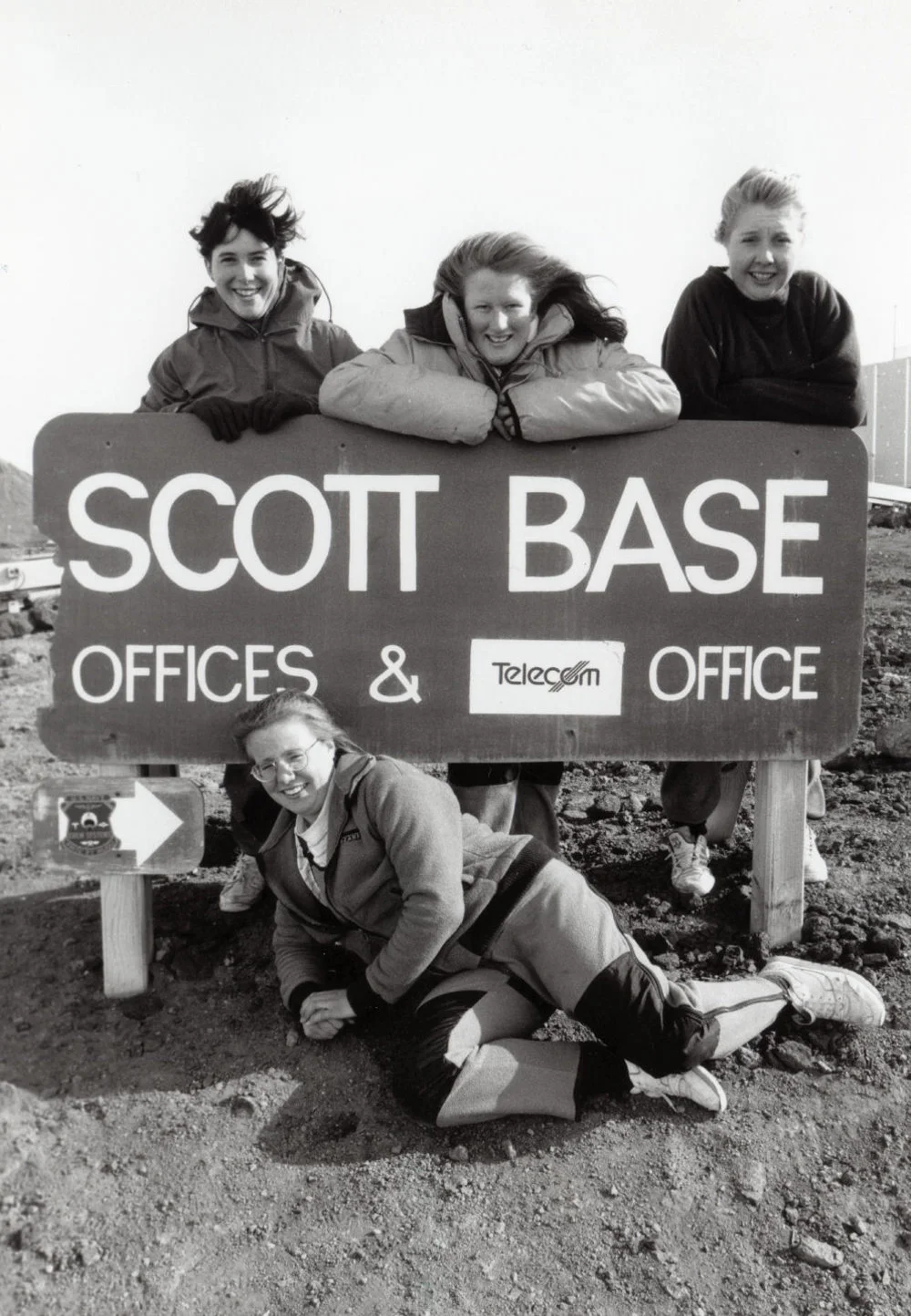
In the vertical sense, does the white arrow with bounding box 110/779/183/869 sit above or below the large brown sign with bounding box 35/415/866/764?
below

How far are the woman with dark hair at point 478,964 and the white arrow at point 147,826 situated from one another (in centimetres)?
37

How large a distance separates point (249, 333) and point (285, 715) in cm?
140

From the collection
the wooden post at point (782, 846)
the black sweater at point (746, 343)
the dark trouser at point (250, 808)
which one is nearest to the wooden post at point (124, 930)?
the dark trouser at point (250, 808)

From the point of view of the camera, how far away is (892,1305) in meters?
2.15

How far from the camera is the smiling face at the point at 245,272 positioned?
340cm

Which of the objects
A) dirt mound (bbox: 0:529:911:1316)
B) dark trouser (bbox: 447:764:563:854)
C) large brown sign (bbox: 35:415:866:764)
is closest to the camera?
dirt mound (bbox: 0:529:911:1316)

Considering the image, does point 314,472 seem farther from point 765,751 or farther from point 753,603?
point 765,751

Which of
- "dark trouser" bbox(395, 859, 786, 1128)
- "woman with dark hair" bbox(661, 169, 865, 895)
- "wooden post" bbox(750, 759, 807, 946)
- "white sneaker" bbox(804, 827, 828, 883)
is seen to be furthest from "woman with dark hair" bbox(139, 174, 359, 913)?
"white sneaker" bbox(804, 827, 828, 883)

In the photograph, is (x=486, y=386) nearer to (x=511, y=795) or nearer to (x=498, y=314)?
(x=498, y=314)

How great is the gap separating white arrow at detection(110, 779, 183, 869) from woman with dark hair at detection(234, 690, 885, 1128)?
14.7 inches

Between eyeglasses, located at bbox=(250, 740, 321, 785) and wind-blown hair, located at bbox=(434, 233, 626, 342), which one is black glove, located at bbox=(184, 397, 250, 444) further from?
eyeglasses, located at bbox=(250, 740, 321, 785)

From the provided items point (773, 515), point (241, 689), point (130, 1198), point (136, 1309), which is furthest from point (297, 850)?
point (773, 515)

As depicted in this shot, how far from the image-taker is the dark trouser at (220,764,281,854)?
3389 mm

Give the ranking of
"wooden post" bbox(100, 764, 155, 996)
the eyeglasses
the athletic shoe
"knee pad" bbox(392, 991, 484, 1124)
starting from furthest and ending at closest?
"wooden post" bbox(100, 764, 155, 996) → the athletic shoe → the eyeglasses → "knee pad" bbox(392, 991, 484, 1124)
